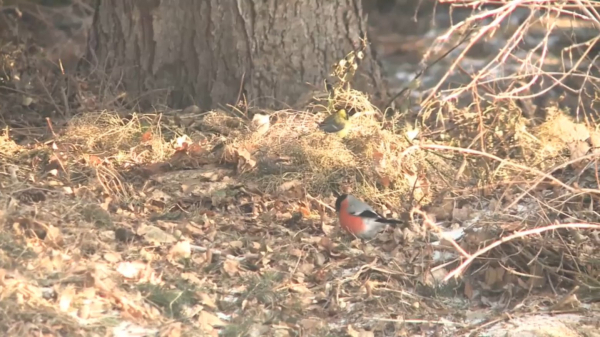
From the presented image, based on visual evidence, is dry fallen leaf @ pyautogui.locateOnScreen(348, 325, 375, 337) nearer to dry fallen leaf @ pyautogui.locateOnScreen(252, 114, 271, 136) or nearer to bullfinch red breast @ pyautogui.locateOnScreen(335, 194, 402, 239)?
bullfinch red breast @ pyautogui.locateOnScreen(335, 194, 402, 239)

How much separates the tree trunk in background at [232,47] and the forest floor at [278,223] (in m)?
0.27

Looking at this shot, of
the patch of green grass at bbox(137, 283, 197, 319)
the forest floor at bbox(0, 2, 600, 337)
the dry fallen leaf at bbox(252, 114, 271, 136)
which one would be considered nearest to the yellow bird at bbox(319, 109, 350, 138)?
the forest floor at bbox(0, 2, 600, 337)

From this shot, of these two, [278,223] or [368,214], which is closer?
[368,214]

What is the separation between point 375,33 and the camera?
12.5 meters

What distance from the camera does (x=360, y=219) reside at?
489 centimetres

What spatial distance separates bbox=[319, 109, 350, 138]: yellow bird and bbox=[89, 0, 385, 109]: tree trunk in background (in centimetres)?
70

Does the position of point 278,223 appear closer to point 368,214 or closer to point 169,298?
point 368,214

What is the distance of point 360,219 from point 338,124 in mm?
1208

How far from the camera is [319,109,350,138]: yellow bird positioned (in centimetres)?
595

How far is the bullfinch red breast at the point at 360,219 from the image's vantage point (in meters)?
4.89

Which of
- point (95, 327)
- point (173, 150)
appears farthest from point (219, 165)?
point (95, 327)

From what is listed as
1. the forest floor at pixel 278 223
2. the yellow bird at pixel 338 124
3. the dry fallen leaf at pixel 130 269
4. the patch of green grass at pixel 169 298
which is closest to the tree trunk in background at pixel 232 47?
the forest floor at pixel 278 223

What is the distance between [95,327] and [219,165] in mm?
2308

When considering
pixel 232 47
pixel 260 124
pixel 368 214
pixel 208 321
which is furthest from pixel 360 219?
pixel 232 47
